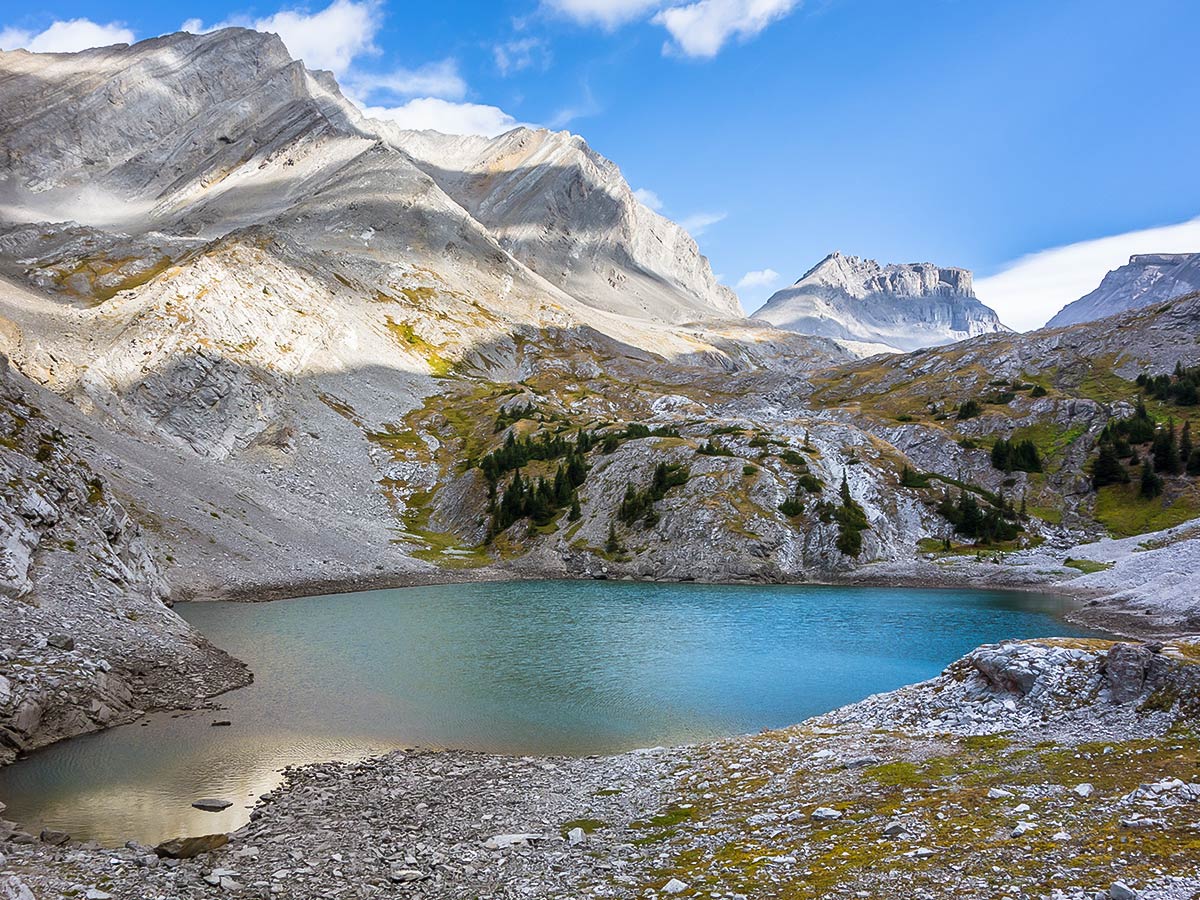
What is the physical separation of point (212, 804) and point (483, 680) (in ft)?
66.0

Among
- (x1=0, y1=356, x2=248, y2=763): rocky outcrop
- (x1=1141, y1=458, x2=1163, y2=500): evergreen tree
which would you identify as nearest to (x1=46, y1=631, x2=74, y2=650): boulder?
(x1=0, y1=356, x2=248, y2=763): rocky outcrop

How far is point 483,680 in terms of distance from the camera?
4153 cm

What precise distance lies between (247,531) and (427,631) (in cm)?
3597

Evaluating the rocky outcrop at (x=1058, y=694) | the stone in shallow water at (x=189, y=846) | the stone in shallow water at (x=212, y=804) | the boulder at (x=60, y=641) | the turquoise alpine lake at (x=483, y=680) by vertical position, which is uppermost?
the boulder at (x=60, y=641)

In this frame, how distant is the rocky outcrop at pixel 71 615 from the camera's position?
2822cm

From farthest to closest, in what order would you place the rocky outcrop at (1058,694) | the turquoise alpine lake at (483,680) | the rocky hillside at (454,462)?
1. the rocky hillside at (454,462)
2. the turquoise alpine lake at (483,680)
3. the rocky outcrop at (1058,694)

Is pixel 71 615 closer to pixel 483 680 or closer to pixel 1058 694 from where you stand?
pixel 483 680

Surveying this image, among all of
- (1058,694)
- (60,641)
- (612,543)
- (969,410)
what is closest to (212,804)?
(60,641)

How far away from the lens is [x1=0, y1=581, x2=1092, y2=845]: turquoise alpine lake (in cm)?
2464

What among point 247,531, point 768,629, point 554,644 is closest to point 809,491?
point 768,629

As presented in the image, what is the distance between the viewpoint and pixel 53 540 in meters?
38.9

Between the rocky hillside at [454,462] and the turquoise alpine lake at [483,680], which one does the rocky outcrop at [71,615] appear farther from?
the rocky hillside at [454,462]

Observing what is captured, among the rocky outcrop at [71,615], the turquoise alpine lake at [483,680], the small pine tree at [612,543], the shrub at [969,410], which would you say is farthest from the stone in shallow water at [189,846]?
the shrub at [969,410]

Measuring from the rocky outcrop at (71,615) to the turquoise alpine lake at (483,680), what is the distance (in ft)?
5.41
